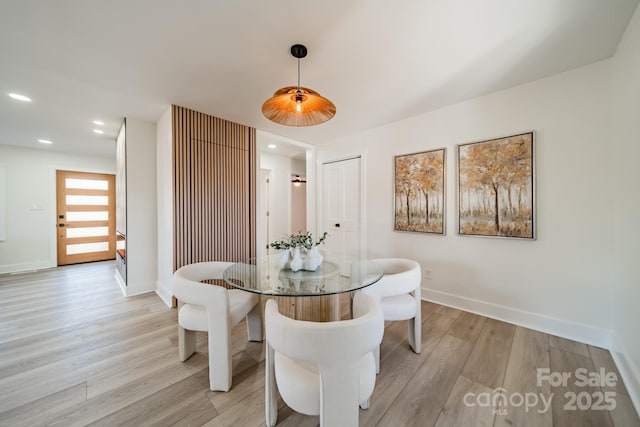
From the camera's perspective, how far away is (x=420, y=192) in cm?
299

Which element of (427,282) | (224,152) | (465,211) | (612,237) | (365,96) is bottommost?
(427,282)

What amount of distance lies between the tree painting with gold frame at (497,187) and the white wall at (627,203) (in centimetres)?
52

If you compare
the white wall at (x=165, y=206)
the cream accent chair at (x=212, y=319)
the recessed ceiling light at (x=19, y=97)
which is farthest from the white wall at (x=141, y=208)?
the cream accent chair at (x=212, y=319)

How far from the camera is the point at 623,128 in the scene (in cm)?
168

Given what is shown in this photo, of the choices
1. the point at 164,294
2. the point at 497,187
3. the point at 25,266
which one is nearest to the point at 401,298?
the point at 497,187

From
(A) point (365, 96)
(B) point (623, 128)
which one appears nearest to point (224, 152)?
(A) point (365, 96)

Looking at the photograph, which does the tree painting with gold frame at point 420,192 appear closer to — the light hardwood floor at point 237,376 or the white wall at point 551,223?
the white wall at point 551,223

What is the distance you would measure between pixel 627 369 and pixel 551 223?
3.83ft

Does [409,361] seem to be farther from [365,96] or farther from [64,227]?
[64,227]

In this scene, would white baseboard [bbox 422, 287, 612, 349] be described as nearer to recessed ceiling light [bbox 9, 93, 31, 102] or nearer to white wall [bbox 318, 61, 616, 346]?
white wall [bbox 318, 61, 616, 346]

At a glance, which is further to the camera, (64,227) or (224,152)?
(64,227)

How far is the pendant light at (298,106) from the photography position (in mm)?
1524

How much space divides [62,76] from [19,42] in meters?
0.51

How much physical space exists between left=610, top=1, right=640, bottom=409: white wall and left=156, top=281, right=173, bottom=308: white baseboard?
13.7ft
